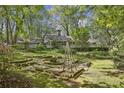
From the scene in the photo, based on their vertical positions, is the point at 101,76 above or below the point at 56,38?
below

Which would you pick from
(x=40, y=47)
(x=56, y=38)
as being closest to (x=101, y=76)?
(x=56, y=38)

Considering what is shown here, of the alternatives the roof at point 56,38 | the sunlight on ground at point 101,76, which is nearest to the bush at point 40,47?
the roof at point 56,38

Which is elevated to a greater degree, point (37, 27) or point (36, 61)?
point (37, 27)

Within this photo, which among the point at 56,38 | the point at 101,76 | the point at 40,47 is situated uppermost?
the point at 56,38

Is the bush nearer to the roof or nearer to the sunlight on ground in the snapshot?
the roof

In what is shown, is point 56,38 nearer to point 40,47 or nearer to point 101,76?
point 40,47

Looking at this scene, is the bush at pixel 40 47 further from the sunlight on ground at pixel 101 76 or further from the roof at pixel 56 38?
the sunlight on ground at pixel 101 76

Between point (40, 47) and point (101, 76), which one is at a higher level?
point (40, 47)

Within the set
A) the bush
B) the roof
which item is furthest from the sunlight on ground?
the bush

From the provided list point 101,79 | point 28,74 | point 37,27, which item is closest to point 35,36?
point 37,27
